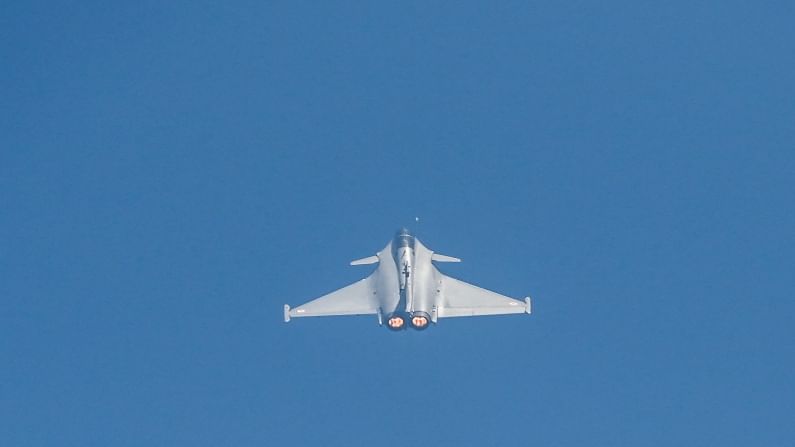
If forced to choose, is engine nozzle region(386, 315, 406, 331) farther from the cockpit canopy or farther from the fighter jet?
the cockpit canopy

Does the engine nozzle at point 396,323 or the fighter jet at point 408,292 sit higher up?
the fighter jet at point 408,292

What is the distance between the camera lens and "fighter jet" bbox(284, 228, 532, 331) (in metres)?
63.7

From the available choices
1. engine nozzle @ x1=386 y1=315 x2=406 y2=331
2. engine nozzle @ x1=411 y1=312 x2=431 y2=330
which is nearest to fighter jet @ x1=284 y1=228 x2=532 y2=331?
engine nozzle @ x1=386 y1=315 x2=406 y2=331

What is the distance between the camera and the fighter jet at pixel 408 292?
63719mm

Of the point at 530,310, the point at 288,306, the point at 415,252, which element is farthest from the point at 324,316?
the point at 530,310

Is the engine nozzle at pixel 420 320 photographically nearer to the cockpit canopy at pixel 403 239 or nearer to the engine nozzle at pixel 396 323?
the engine nozzle at pixel 396 323

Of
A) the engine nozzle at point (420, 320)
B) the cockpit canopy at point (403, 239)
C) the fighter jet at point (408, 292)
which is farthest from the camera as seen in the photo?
the cockpit canopy at point (403, 239)

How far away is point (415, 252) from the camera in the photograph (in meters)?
66.6

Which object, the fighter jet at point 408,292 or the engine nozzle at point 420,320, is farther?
the fighter jet at point 408,292

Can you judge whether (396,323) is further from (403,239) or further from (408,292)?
(403,239)

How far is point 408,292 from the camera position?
62406mm

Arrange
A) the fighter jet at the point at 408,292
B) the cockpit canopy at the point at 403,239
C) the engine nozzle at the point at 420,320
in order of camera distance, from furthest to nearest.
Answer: the cockpit canopy at the point at 403,239 → the fighter jet at the point at 408,292 → the engine nozzle at the point at 420,320

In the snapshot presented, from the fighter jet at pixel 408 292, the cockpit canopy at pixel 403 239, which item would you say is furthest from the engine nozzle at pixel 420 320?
the cockpit canopy at pixel 403 239

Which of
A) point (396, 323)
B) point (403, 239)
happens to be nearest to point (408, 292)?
point (396, 323)
